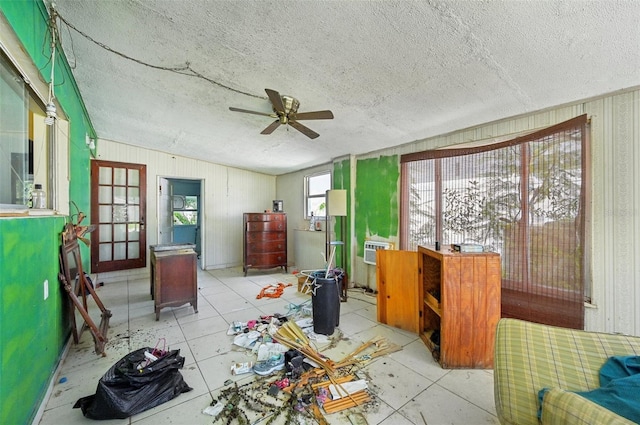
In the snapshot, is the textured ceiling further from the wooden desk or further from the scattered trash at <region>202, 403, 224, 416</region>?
the scattered trash at <region>202, 403, 224, 416</region>

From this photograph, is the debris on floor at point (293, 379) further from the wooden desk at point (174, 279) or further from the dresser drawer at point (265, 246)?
the dresser drawer at point (265, 246)

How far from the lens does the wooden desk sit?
297 cm

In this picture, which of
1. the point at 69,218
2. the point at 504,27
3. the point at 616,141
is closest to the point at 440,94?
the point at 504,27

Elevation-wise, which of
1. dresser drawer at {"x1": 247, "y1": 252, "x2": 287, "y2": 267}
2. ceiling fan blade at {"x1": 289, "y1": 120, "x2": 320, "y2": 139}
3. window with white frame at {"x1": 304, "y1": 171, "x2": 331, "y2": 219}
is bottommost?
dresser drawer at {"x1": 247, "y1": 252, "x2": 287, "y2": 267}

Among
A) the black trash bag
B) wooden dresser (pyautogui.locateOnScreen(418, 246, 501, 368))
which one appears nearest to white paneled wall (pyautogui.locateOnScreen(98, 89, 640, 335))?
wooden dresser (pyautogui.locateOnScreen(418, 246, 501, 368))

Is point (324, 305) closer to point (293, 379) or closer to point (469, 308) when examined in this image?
point (293, 379)

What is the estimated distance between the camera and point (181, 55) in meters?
1.98

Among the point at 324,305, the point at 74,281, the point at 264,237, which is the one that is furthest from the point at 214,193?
the point at 324,305

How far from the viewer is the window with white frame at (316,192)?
16.9 feet

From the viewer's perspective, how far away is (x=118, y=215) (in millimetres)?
4715

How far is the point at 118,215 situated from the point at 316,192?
3.96 metres

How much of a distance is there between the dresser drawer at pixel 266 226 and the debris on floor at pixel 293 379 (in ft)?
8.54

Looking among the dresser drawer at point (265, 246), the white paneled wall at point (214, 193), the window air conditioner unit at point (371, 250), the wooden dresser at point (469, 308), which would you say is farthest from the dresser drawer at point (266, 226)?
the wooden dresser at point (469, 308)

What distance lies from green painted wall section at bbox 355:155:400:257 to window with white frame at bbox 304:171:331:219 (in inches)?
39.3
